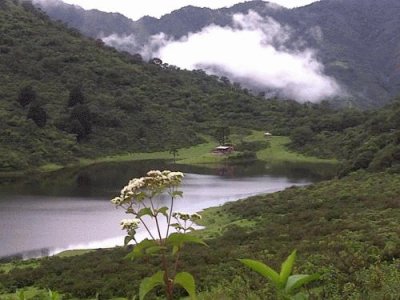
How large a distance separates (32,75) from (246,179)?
5631cm

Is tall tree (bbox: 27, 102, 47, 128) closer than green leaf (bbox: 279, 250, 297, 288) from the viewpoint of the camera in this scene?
No

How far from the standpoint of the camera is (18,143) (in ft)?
264

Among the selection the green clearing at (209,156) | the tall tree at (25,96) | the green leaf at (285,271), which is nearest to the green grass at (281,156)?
the green clearing at (209,156)

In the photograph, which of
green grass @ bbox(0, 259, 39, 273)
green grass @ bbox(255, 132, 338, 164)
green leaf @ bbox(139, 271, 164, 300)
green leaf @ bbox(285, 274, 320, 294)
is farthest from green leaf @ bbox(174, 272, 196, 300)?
green grass @ bbox(255, 132, 338, 164)

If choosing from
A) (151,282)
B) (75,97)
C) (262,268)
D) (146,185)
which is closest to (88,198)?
(146,185)

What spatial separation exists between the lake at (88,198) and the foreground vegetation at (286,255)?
7.24 metres

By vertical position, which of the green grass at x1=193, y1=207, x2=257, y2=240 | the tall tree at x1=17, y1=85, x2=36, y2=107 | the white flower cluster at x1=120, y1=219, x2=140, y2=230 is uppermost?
the tall tree at x1=17, y1=85, x2=36, y2=107

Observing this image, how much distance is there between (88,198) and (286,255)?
36.0m

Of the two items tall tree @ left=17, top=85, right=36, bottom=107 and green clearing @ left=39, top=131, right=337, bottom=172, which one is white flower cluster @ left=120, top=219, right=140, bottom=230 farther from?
tall tree @ left=17, top=85, right=36, bottom=107

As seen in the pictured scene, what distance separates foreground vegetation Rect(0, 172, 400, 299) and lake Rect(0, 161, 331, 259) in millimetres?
7241

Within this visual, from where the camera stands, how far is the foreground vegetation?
10547 mm

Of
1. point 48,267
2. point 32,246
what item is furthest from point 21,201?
point 48,267

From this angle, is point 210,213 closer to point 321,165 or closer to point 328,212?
point 328,212

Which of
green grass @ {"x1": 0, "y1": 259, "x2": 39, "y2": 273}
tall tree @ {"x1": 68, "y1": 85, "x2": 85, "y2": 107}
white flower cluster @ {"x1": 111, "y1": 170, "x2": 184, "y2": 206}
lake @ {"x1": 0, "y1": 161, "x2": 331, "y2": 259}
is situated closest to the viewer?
white flower cluster @ {"x1": 111, "y1": 170, "x2": 184, "y2": 206}
